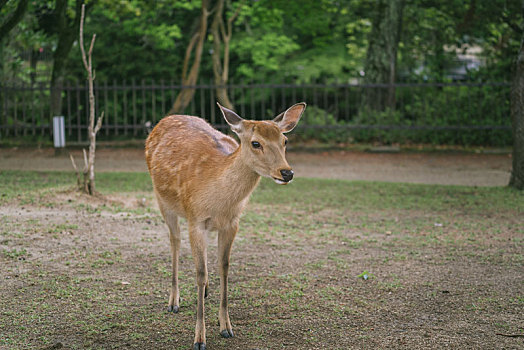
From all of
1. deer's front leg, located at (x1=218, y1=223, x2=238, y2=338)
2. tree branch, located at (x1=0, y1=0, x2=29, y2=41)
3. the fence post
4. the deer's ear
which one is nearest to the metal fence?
the fence post

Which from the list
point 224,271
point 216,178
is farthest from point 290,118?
point 224,271

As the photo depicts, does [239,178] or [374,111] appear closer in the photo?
[239,178]

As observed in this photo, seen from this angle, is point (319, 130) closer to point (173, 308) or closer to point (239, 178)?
point (173, 308)

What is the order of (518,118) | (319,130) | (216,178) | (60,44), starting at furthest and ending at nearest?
(319,130), (60,44), (518,118), (216,178)

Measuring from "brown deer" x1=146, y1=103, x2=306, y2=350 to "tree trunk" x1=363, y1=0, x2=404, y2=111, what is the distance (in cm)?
1255

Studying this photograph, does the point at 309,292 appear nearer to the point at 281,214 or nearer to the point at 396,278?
the point at 396,278

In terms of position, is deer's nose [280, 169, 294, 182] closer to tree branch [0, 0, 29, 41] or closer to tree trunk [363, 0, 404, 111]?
tree branch [0, 0, 29, 41]

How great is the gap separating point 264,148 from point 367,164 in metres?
10.7

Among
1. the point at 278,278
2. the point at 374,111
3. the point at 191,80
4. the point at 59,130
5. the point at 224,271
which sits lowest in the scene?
the point at 278,278

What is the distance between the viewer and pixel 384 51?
17500 millimetres

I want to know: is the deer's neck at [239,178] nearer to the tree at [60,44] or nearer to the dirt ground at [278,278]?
the dirt ground at [278,278]

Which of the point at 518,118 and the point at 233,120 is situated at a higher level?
the point at 233,120

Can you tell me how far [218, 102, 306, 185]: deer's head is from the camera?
14.4ft

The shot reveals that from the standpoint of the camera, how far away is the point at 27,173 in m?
12.4
